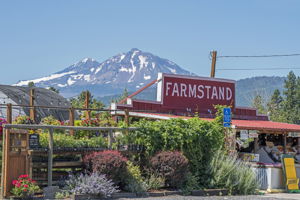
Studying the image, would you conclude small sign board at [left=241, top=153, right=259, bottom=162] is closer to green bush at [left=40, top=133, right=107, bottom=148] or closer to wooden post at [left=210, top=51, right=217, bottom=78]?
green bush at [left=40, top=133, right=107, bottom=148]

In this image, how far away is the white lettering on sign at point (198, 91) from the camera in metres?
21.2

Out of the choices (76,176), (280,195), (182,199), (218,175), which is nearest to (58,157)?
(76,176)

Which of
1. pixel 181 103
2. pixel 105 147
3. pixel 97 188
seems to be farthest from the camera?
pixel 181 103

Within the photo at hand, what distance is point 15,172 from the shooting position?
1152 centimetres

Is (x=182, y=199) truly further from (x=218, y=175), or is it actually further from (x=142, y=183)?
(x=218, y=175)

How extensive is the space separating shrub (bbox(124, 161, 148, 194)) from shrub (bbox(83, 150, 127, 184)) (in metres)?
0.22

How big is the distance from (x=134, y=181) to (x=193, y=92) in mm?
9686

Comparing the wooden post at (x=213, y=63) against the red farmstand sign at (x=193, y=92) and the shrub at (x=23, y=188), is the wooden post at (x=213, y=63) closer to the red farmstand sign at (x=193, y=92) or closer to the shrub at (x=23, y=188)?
the red farmstand sign at (x=193, y=92)

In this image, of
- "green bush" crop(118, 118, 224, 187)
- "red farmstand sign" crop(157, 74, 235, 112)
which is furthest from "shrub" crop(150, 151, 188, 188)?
"red farmstand sign" crop(157, 74, 235, 112)

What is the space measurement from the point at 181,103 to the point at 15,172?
11.1 meters

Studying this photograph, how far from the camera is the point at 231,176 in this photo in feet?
47.0

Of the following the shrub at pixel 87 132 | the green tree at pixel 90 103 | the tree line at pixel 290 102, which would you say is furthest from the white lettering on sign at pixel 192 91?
the tree line at pixel 290 102

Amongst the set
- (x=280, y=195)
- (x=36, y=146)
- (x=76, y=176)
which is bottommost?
(x=280, y=195)

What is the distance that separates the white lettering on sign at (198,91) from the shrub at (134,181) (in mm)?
8334
